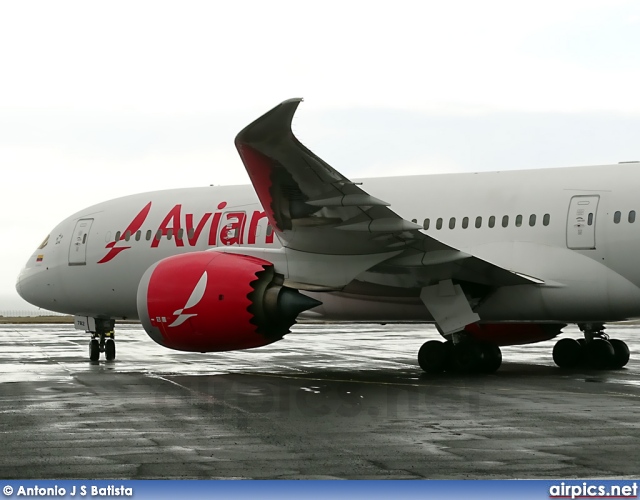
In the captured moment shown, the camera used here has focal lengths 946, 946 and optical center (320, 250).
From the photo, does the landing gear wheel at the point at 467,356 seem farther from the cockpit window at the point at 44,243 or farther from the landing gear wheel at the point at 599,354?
the cockpit window at the point at 44,243

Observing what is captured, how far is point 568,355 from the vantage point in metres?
18.7

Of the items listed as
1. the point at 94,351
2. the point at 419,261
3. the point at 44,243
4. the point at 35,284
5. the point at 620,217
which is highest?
the point at 620,217

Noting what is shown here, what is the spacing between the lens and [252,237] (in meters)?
18.7

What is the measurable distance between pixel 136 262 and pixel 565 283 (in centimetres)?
901

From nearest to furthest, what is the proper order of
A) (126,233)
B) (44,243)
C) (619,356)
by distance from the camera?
(619,356) < (126,233) < (44,243)

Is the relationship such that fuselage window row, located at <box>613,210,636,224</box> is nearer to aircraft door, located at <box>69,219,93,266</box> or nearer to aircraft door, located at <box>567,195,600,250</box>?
aircraft door, located at <box>567,195,600,250</box>

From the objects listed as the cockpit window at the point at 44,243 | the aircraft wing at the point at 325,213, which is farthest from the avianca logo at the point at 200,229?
the aircraft wing at the point at 325,213

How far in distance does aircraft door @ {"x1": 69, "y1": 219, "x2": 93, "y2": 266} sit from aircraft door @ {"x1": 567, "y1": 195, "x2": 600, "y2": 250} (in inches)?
416

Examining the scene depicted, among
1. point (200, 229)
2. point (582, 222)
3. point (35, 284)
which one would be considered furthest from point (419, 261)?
point (35, 284)

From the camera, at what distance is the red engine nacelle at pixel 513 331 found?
1880 cm

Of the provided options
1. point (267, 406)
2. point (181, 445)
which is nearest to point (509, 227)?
point (267, 406)

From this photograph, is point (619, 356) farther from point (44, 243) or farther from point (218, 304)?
point (44, 243)

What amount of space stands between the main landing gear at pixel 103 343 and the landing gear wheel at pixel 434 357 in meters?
7.80

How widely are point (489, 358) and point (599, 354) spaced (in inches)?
126
